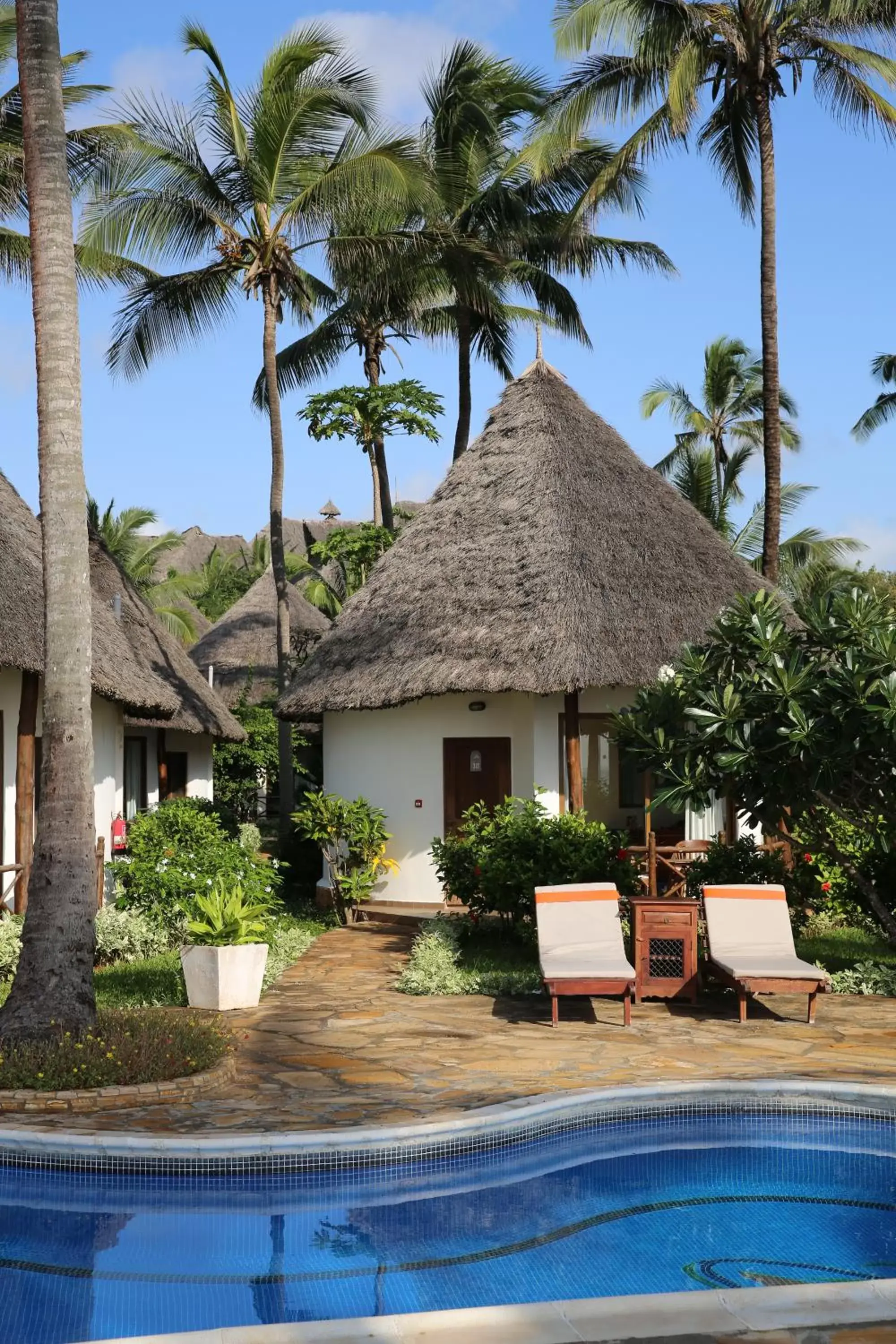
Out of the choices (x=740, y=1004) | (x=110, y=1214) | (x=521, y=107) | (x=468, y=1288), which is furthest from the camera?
(x=521, y=107)

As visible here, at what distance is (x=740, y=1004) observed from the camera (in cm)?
927

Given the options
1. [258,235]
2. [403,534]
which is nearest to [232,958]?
[403,534]

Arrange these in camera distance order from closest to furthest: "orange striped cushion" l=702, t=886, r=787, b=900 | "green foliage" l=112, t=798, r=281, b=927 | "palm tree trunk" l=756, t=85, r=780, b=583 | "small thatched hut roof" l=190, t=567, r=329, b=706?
1. "orange striped cushion" l=702, t=886, r=787, b=900
2. "green foliage" l=112, t=798, r=281, b=927
3. "palm tree trunk" l=756, t=85, r=780, b=583
4. "small thatched hut roof" l=190, t=567, r=329, b=706

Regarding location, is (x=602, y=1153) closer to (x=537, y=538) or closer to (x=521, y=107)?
(x=537, y=538)

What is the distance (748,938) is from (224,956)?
388 centimetres

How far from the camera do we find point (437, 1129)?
20.6ft

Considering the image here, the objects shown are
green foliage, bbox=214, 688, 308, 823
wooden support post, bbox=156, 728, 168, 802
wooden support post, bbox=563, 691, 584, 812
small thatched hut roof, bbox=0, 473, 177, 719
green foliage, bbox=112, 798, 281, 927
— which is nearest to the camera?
green foliage, bbox=112, 798, 281, 927

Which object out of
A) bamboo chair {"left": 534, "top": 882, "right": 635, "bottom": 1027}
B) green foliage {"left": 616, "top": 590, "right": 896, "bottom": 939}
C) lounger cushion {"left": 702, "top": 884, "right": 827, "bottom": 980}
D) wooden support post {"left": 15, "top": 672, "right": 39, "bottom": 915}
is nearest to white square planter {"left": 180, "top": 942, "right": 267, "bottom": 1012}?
bamboo chair {"left": 534, "top": 882, "right": 635, "bottom": 1027}

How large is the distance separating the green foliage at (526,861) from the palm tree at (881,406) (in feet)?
94.6

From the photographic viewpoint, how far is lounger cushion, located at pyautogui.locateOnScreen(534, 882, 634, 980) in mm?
9805

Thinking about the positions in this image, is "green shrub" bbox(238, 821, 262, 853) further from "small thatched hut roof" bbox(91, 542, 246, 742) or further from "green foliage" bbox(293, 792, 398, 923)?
"green foliage" bbox(293, 792, 398, 923)

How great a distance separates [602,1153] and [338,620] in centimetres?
1164

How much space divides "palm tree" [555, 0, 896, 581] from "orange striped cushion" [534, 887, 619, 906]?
9.10 meters

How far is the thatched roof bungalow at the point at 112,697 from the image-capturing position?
12234 mm
